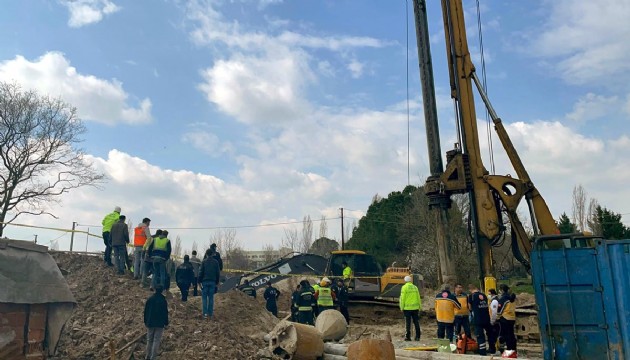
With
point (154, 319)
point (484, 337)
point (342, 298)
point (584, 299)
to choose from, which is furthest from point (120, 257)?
point (584, 299)

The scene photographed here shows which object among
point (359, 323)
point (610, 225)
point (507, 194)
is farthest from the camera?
point (610, 225)

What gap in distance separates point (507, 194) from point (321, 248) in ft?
158

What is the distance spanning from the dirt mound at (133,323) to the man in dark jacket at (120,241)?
293 mm

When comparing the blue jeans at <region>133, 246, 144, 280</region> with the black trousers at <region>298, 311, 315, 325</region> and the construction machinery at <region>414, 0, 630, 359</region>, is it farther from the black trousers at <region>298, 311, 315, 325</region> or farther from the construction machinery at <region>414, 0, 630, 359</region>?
the construction machinery at <region>414, 0, 630, 359</region>

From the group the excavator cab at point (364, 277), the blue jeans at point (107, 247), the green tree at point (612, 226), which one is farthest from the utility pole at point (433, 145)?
the green tree at point (612, 226)

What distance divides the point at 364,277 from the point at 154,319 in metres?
11.1

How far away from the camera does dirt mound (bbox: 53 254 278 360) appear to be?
10797mm

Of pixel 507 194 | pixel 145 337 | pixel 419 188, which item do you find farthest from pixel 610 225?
pixel 145 337

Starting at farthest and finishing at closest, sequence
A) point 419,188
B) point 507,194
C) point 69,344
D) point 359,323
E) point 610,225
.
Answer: point 419,188
point 610,225
point 359,323
point 507,194
point 69,344

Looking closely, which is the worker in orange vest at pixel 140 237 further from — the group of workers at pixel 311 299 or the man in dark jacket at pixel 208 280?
the group of workers at pixel 311 299

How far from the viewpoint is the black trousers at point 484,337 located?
11.0 metres

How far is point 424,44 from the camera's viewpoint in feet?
47.6

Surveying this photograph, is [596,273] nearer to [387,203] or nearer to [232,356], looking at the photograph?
[232,356]

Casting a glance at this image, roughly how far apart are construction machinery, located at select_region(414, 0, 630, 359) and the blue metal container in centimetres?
1
